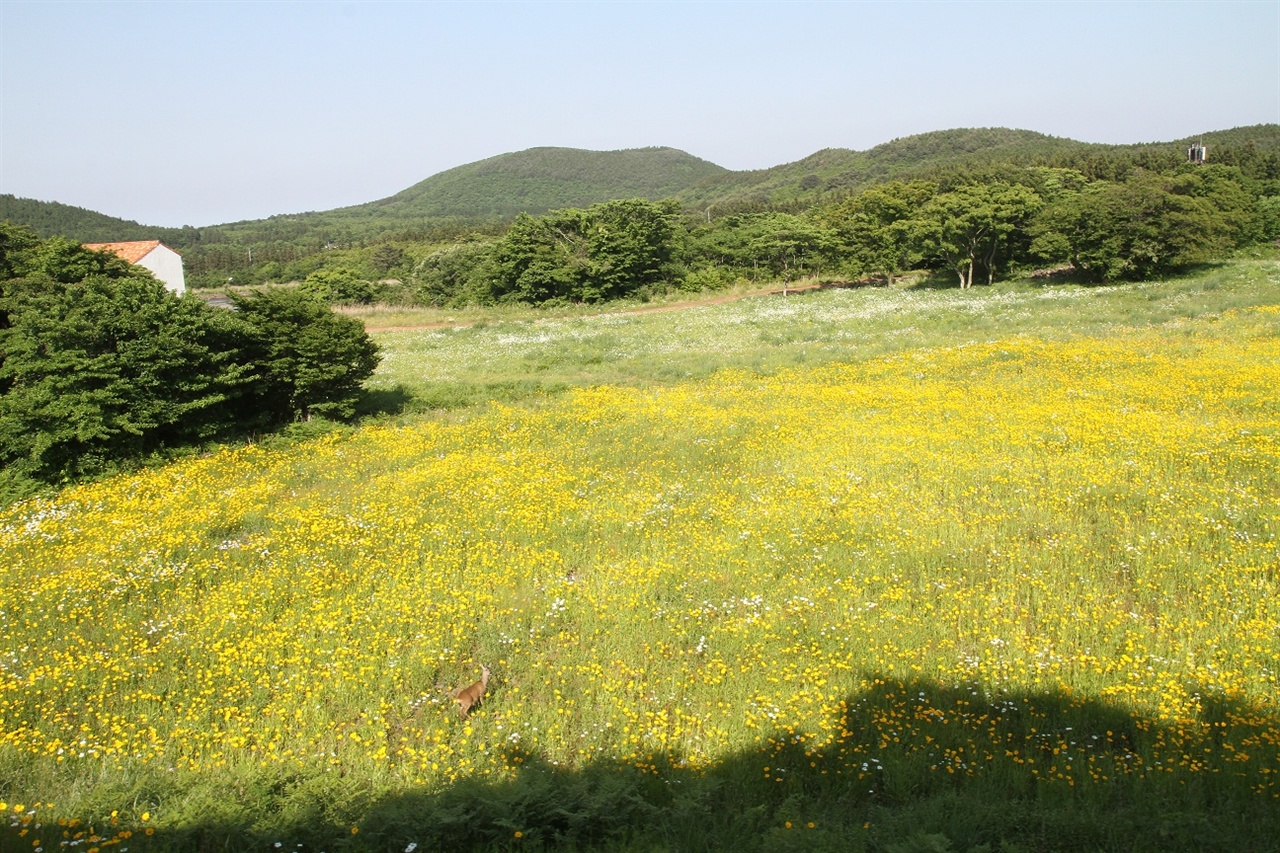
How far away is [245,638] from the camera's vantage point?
7.46m

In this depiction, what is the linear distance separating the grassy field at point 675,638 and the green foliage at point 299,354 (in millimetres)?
1671

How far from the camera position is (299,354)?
52.1ft

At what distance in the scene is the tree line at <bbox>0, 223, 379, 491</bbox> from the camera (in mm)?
12477

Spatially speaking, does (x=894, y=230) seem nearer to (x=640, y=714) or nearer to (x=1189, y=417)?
(x=1189, y=417)

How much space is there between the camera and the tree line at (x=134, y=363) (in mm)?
12477

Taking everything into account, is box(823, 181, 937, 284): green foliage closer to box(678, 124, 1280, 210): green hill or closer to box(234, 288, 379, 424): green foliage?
box(678, 124, 1280, 210): green hill

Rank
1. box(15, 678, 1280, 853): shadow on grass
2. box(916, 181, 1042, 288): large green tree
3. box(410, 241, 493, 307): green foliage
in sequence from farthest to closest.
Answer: box(410, 241, 493, 307): green foliage → box(916, 181, 1042, 288): large green tree → box(15, 678, 1280, 853): shadow on grass

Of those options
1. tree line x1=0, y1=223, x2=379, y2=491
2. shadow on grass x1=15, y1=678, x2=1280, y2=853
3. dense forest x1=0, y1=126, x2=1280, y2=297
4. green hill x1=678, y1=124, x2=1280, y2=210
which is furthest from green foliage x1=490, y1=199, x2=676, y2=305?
green hill x1=678, y1=124, x2=1280, y2=210

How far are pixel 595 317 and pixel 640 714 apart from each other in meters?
37.0

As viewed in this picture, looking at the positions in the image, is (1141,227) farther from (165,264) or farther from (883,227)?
(165,264)

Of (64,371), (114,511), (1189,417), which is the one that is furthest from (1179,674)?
(64,371)

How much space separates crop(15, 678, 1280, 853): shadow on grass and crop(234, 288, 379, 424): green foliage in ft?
39.6

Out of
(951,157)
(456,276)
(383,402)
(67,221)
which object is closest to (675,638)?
(383,402)

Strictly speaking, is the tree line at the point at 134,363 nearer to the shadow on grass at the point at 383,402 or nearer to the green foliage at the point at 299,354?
the green foliage at the point at 299,354
